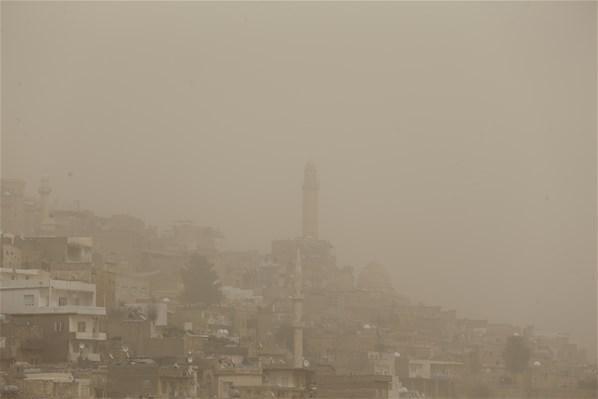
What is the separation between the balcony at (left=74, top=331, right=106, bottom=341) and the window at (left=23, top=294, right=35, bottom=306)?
2.22ft

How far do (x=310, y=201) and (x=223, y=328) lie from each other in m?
5.32

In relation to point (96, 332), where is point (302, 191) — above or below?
above

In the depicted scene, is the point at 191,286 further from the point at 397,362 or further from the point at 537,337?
the point at 537,337

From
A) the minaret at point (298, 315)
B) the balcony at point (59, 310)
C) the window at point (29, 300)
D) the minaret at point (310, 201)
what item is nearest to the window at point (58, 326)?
the balcony at point (59, 310)

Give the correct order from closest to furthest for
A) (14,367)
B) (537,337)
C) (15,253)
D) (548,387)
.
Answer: (14,367)
(15,253)
(548,387)
(537,337)

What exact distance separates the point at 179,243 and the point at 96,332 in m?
8.81

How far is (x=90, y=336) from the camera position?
1808 centimetres

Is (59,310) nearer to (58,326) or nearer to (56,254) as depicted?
(58,326)

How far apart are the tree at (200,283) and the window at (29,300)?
17.1 feet

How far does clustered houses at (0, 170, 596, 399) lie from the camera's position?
17172mm

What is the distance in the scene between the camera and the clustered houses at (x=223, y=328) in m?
17.2

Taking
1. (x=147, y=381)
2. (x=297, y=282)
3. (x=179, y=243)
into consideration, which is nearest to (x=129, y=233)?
(x=179, y=243)

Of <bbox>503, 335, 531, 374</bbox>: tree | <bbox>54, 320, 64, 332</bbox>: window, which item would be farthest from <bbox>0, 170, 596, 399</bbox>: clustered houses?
<bbox>503, 335, 531, 374</bbox>: tree

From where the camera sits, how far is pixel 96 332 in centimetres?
1838
